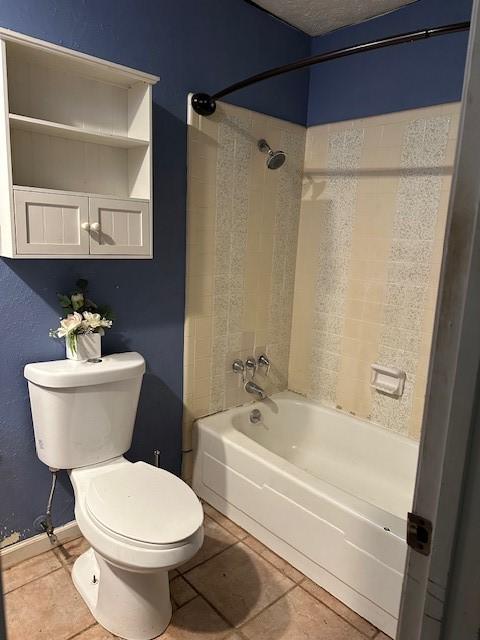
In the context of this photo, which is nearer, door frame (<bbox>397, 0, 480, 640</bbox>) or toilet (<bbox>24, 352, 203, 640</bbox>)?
door frame (<bbox>397, 0, 480, 640</bbox>)

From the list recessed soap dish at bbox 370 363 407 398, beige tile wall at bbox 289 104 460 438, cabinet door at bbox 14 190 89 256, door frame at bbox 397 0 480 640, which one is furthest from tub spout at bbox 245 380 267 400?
door frame at bbox 397 0 480 640

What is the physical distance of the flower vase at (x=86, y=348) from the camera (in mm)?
1734

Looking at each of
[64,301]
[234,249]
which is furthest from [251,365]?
[64,301]

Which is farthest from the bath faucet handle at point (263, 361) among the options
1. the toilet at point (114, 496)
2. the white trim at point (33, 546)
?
the white trim at point (33, 546)

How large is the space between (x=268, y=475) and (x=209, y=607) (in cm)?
54

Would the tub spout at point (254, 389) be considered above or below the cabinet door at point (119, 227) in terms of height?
below

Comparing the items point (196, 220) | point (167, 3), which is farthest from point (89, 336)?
point (167, 3)

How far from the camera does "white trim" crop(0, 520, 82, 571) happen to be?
1.81 meters

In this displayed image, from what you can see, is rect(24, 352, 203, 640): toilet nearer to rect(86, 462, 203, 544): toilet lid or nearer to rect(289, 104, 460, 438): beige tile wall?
rect(86, 462, 203, 544): toilet lid

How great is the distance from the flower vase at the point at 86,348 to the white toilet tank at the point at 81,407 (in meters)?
0.03

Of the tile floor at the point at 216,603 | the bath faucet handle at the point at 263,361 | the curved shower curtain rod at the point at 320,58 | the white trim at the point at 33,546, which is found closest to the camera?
the curved shower curtain rod at the point at 320,58

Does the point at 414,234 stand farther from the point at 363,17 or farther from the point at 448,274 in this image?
the point at 448,274

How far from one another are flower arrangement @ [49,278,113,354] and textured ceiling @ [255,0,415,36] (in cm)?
163

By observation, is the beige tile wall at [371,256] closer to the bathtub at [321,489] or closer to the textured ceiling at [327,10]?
the bathtub at [321,489]
